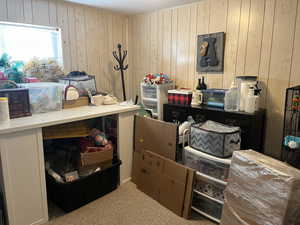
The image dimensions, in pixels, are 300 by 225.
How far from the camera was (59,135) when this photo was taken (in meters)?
2.03

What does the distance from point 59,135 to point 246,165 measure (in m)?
1.65

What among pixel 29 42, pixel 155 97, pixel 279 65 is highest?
pixel 29 42

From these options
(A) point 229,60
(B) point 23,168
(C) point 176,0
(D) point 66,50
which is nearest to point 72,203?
(B) point 23,168

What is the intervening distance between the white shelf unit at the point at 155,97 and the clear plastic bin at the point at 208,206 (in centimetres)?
122

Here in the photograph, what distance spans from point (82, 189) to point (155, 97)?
150 centimetres

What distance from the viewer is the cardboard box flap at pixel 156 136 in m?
2.16

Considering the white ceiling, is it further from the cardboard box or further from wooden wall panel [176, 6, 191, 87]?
the cardboard box

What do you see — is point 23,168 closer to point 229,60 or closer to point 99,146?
point 99,146

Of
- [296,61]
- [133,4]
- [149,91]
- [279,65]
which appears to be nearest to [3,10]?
[133,4]

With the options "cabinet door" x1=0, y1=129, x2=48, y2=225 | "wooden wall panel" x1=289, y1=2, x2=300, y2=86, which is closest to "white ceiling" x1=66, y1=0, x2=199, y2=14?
"wooden wall panel" x1=289, y1=2, x2=300, y2=86

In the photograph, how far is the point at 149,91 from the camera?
3004 millimetres

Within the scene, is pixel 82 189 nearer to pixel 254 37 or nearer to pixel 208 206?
pixel 208 206

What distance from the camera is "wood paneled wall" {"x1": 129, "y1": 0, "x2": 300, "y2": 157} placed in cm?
214

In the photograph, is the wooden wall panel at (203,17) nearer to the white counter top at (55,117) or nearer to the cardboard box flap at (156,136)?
the cardboard box flap at (156,136)
